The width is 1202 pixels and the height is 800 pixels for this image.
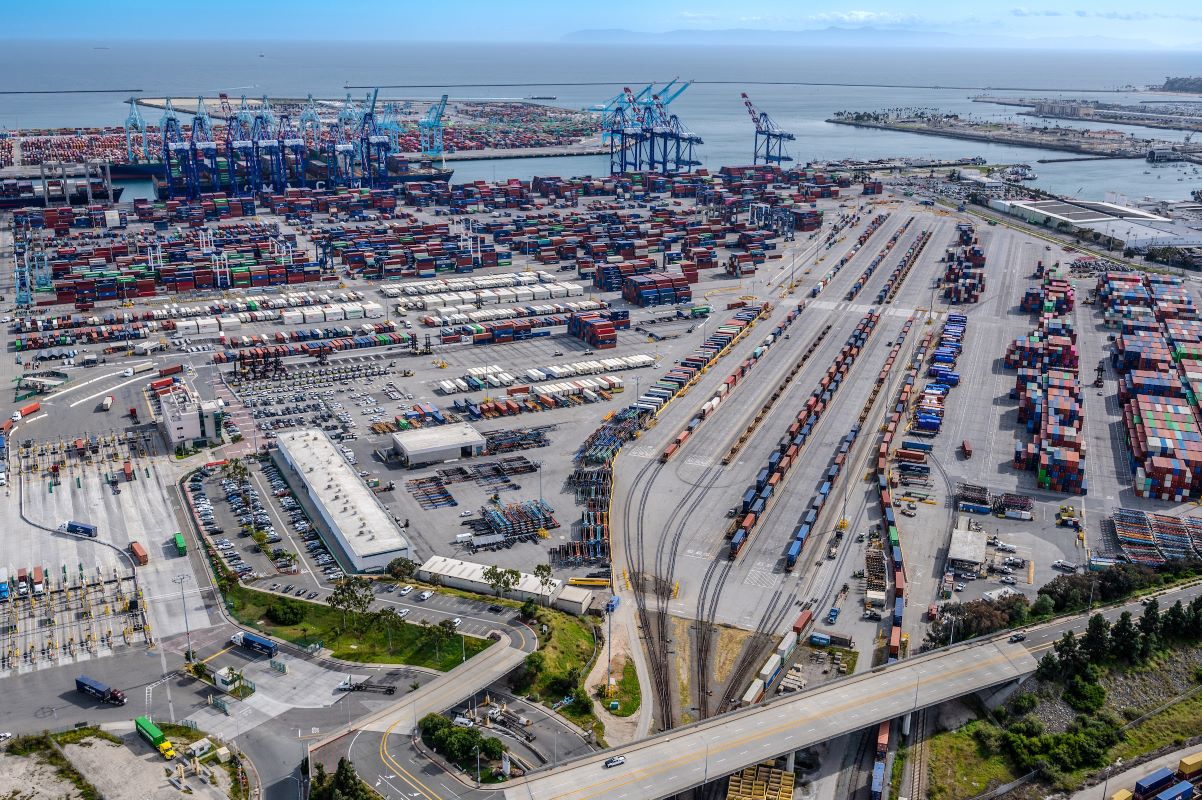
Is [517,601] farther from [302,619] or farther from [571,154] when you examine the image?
[571,154]

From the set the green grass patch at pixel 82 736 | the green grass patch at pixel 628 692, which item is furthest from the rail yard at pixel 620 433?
the green grass patch at pixel 82 736

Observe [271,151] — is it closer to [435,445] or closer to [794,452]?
[435,445]

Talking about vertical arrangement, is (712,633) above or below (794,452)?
below

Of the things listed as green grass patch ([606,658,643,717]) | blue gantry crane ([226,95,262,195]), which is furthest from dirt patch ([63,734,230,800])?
blue gantry crane ([226,95,262,195])

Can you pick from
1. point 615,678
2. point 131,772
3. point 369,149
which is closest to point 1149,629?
point 615,678

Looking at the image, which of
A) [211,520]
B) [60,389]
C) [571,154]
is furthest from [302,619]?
[571,154]

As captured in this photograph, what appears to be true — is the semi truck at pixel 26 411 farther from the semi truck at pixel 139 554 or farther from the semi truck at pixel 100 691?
the semi truck at pixel 100 691
